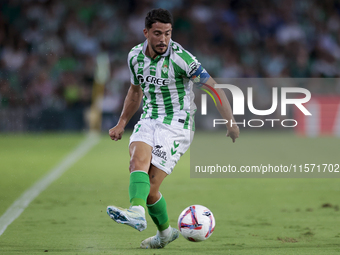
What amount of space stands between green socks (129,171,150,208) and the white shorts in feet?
0.75

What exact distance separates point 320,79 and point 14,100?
9.55m

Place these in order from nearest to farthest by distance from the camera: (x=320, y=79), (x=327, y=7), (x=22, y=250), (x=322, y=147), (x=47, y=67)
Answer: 1. (x=22, y=250)
2. (x=322, y=147)
3. (x=320, y=79)
4. (x=47, y=67)
5. (x=327, y=7)

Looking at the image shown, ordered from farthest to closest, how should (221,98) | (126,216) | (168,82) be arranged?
(168,82), (221,98), (126,216)

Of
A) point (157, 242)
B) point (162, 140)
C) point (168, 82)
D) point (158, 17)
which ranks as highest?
point (158, 17)

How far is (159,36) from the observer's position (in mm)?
4598

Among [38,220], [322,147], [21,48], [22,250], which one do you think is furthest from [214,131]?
[22,250]

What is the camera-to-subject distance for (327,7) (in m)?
20.5

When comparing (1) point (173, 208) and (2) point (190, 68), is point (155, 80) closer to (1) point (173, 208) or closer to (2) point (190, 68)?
(2) point (190, 68)

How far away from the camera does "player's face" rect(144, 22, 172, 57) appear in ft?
15.0

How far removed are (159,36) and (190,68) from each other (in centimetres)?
37

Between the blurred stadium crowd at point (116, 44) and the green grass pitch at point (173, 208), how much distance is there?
5233 millimetres

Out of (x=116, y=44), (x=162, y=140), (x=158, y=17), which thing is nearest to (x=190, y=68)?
(x=158, y=17)

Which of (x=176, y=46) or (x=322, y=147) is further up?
(x=176, y=46)

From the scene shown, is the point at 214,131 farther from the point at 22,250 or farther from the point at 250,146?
the point at 22,250
